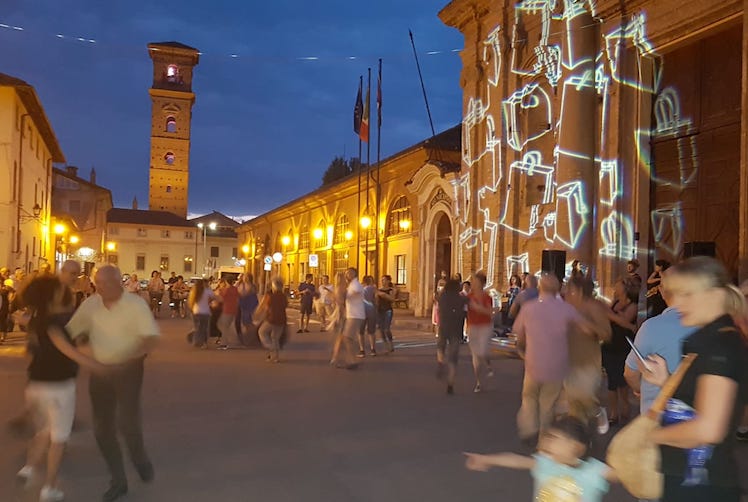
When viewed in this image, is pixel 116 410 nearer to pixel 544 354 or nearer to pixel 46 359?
pixel 46 359

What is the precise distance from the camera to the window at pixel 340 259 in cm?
3953

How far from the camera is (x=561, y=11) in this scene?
1933 centimetres

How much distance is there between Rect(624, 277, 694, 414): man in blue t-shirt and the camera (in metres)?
3.56

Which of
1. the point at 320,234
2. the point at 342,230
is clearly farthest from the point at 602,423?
the point at 320,234

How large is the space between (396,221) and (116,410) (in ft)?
89.1

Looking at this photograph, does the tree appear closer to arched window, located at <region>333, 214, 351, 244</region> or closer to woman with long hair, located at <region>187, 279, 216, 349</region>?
arched window, located at <region>333, 214, 351, 244</region>

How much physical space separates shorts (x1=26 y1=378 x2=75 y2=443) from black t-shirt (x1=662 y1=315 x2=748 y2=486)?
424cm

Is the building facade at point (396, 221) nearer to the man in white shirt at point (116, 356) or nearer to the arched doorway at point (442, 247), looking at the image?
the arched doorway at point (442, 247)

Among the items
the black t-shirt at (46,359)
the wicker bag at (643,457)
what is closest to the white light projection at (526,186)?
the black t-shirt at (46,359)

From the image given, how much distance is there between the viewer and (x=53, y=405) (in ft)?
17.4

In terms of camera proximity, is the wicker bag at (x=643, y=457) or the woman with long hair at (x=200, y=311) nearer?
the wicker bag at (x=643, y=457)

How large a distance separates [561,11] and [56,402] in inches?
694

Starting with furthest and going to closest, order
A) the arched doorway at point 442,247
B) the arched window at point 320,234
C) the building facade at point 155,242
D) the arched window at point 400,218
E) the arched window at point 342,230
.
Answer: the building facade at point 155,242, the arched window at point 320,234, the arched window at point 342,230, the arched window at point 400,218, the arched doorway at point 442,247

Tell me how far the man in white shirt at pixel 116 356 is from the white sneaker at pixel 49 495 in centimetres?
34
